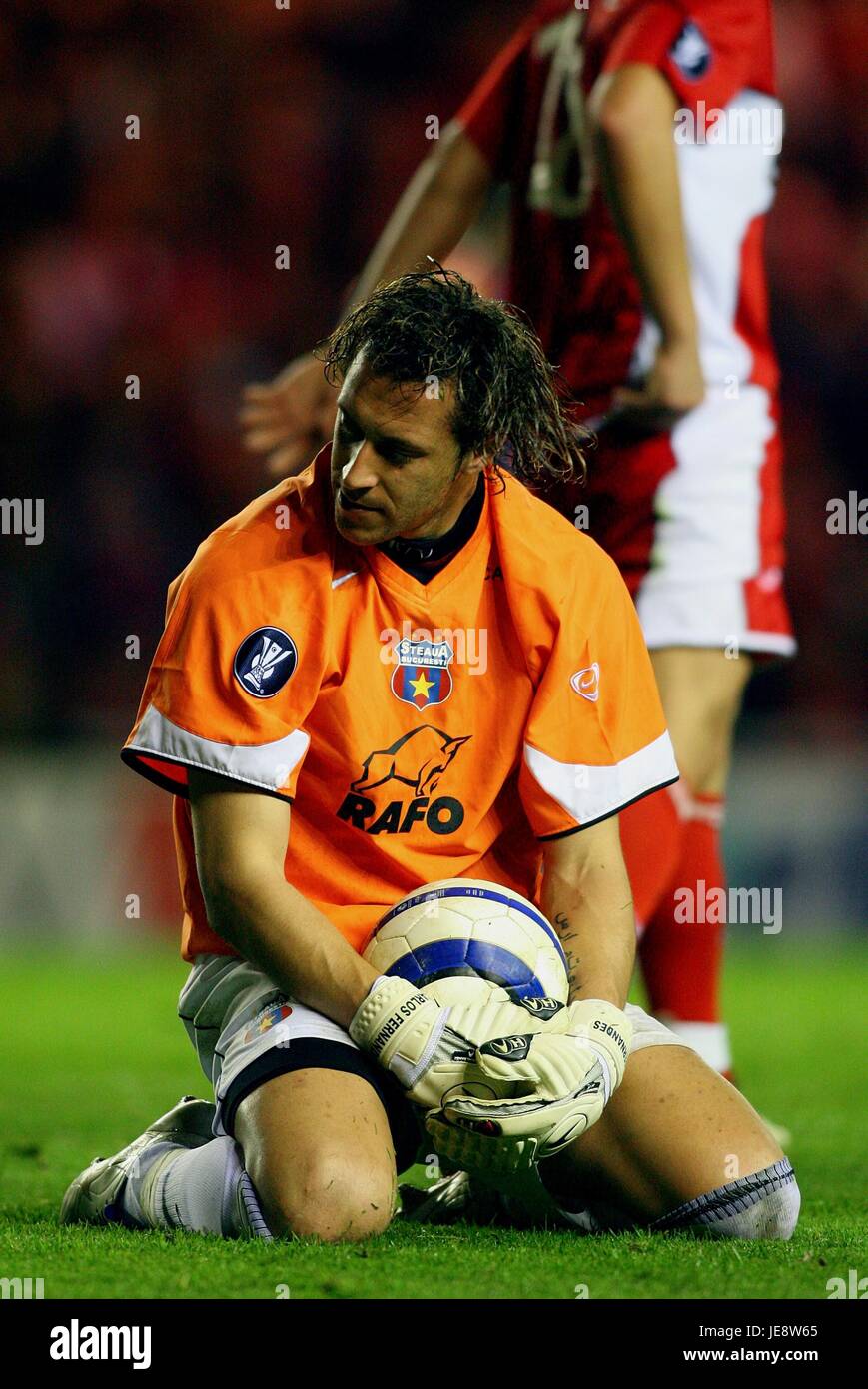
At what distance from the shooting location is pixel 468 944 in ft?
9.59

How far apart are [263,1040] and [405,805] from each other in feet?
1.46

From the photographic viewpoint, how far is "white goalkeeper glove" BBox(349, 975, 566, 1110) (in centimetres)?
279

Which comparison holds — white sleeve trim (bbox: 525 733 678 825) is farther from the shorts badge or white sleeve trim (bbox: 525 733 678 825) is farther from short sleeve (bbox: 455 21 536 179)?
short sleeve (bbox: 455 21 536 179)

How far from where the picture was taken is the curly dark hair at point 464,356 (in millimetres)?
3002

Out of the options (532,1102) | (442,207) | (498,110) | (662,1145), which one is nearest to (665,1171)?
(662,1145)

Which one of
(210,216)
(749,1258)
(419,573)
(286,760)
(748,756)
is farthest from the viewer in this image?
(210,216)

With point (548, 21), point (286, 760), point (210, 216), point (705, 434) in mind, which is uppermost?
point (210, 216)

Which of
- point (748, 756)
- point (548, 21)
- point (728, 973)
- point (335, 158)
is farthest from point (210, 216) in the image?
point (548, 21)

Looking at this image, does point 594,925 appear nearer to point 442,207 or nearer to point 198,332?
point 442,207

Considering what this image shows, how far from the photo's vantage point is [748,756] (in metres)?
9.05

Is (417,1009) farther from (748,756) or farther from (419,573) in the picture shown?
(748,756)

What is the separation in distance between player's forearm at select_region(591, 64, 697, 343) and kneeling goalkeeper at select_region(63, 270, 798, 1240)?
2.92 feet

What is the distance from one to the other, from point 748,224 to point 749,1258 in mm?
2488

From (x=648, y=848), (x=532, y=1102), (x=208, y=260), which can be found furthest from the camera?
(x=208, y=260)
